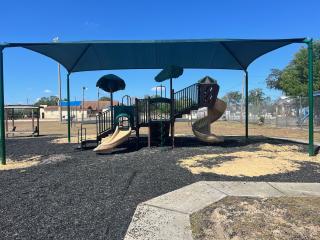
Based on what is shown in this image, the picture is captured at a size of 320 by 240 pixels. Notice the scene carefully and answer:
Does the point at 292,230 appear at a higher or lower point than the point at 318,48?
lower

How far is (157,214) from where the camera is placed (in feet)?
18.5

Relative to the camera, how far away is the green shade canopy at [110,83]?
50.9 feet

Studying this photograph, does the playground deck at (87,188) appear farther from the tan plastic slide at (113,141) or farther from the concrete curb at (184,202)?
the tan plastic slide at (113,141)

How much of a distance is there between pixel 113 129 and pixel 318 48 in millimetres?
46736

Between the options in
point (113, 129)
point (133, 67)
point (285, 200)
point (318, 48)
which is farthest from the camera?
point (318, 48)

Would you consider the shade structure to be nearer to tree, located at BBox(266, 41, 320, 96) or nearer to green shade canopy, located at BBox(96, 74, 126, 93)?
green shade canopy, located at BBox(96, 74, 126, 93)

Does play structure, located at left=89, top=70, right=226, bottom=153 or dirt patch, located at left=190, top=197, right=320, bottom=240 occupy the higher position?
play structure, located at left=89, top=70, right=226, bottom=153

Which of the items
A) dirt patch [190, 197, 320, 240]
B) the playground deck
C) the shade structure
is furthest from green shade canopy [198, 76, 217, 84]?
dirt patch [190, 197, 320, 240]

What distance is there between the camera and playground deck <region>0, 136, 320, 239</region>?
519cm

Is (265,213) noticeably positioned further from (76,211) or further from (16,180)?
(16,180)

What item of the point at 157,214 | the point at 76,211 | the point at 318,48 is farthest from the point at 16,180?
the point at 318,48

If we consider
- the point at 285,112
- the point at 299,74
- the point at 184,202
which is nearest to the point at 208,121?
the point at 184,202

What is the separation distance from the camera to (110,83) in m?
15.7

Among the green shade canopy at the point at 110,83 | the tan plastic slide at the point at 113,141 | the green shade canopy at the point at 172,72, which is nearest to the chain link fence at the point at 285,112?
the green shade canopy at the point at 172,72
